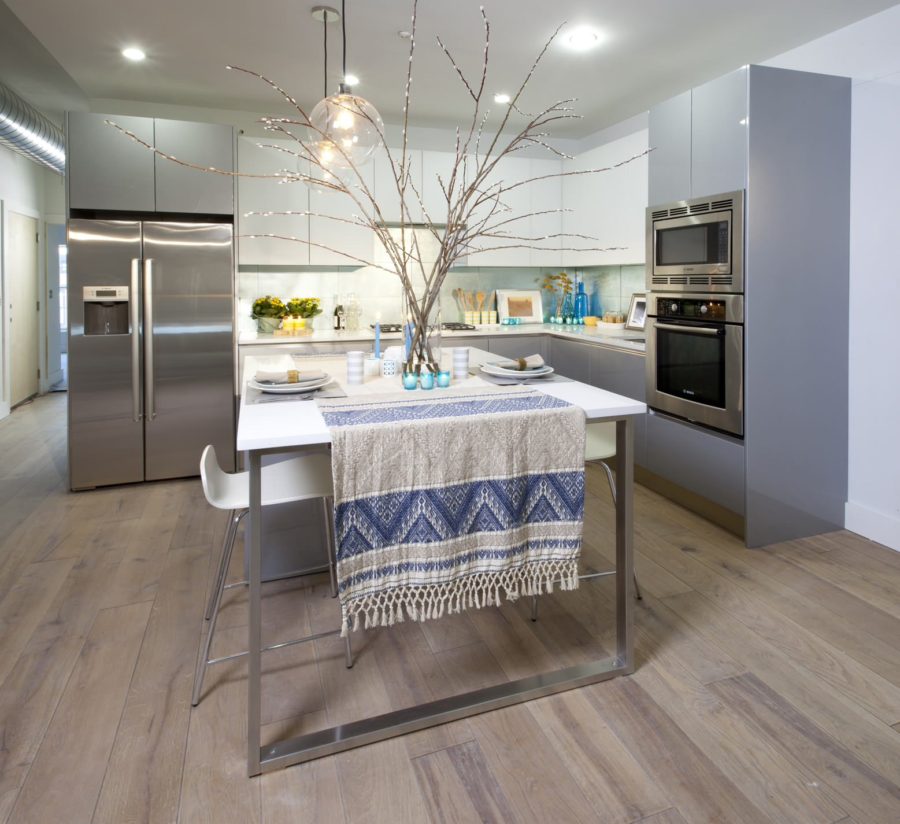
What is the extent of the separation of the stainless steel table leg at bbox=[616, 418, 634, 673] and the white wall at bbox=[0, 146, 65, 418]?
6.04m

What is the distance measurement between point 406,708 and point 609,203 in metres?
3.68

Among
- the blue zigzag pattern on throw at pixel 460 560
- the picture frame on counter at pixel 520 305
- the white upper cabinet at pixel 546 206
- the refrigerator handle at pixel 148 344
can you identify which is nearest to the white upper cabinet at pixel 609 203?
the white upper cabinet at pixel 546 206

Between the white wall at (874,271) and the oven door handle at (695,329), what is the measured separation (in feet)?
2.20

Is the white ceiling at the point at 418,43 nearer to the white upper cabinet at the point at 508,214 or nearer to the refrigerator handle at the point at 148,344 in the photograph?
the white upper cabinet at the point at 508,214

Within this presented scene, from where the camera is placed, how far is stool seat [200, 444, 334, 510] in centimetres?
189

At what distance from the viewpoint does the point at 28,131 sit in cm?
466

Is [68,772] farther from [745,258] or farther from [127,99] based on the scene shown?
[127,99]

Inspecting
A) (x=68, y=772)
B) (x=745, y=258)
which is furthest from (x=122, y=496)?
(x=745, y=258)

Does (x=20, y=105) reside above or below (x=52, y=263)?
above

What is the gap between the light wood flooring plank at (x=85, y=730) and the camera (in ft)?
4.99

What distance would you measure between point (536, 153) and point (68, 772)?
5033mm

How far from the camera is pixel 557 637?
2283mm

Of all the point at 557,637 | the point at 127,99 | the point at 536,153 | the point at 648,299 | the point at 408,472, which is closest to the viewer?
the point at 408,472

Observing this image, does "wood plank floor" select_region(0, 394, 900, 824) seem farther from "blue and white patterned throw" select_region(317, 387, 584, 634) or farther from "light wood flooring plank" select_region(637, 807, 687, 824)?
"blue and white patterned throw" select_region(317, 387, 584, 634)
